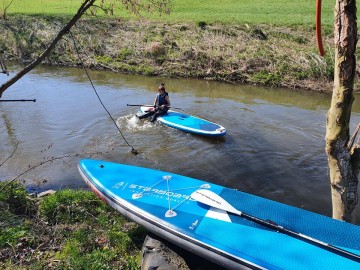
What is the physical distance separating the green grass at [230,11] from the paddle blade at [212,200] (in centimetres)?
1795

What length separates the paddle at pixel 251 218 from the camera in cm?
460

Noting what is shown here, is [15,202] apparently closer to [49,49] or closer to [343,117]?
[49,49]

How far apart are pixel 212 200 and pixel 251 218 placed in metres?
0.68

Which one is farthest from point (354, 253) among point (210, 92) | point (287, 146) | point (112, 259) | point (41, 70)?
point (41, 70)

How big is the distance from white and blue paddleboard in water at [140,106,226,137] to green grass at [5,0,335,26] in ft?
41.7

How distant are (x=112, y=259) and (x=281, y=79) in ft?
43.4

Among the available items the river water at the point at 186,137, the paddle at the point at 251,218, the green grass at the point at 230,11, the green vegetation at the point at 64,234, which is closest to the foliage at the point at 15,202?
the green vegetation at the point at 64,234

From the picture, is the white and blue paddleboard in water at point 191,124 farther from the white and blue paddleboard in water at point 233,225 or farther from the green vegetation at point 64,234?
the green vegetation at point 64,234

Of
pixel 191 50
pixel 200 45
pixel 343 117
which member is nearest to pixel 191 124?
pixel 343 117

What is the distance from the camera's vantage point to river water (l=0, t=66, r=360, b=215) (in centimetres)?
841

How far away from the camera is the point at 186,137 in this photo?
1077 centimetres

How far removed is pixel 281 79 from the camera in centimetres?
1630

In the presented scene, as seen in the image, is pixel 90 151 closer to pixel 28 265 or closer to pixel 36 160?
pixel 36 160

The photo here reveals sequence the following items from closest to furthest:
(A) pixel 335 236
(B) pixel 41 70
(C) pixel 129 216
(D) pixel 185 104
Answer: (A) pixel 335 236 → (C) pixel 129 216 → (D) pixel 185 104 → (B) pixel 41 70
